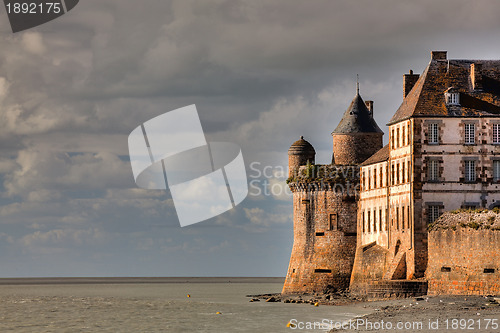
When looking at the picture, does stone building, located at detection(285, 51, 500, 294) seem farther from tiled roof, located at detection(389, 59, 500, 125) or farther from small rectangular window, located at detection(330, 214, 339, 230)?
small rectangular window, located at detection(330, 214, 339, 230)

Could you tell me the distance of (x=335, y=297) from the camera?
84000 mm

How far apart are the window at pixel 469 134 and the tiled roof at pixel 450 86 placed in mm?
807

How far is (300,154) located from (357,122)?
5.27 m

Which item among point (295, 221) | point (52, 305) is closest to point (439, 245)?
point (295, 221)

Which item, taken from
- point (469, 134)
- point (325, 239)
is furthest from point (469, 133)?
point (325, 239)

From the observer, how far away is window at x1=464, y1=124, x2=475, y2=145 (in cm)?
7544

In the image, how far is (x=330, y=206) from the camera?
88.3 m

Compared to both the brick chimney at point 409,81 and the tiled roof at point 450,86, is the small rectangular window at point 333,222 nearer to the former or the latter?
the tiled roof at point 450,86

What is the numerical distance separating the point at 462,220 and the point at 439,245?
2.61 m

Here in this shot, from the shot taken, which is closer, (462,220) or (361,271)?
(462,220)

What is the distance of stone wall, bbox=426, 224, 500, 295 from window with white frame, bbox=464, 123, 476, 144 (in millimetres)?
7776

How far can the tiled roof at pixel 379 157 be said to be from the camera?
3269 inches

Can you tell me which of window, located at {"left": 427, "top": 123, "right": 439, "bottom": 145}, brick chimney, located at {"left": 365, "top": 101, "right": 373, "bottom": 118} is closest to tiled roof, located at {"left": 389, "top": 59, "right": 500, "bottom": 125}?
window, located at {"left": 427, "top": 123, "right": 439, "bottom": 145}

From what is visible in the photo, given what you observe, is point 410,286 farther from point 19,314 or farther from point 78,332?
point 19,314
